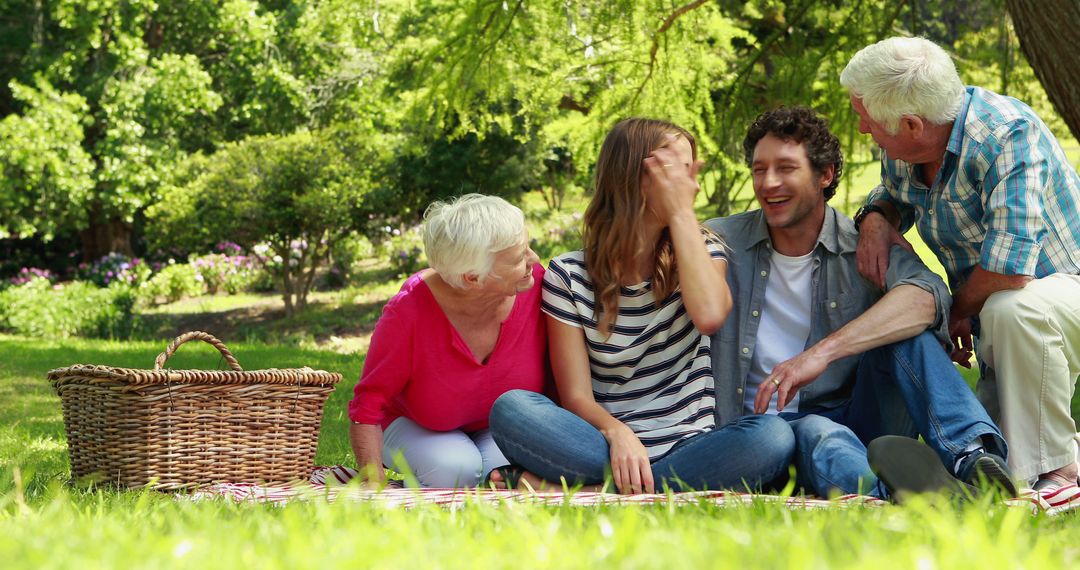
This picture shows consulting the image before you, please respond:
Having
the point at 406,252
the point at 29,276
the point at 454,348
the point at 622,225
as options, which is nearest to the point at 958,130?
the point at 622,225

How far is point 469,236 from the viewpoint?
10.4 ft

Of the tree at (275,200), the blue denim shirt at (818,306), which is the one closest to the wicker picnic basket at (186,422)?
the blue denim shirt at (818,306)

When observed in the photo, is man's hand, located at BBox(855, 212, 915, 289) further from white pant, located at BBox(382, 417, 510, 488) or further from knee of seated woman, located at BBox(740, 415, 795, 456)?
white pant, located at BBox(382, 417, 510, 488)

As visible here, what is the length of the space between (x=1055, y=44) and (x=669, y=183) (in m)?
2.47

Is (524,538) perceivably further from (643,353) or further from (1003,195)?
(1003,195)

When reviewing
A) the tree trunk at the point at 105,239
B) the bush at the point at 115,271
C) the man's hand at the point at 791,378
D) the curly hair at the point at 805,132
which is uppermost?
the curly hair at the point at 805,132

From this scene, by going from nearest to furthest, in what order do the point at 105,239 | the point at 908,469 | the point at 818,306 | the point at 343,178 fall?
the point at 908,469 → the point at 818,306 → the point at 343,178 → the point at 105,239

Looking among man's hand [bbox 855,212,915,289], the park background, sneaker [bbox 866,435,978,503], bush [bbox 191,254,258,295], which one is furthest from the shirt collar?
bush [bbox 191,254,258,295]

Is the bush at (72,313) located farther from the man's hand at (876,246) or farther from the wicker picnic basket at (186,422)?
the man's hand at (876,246)

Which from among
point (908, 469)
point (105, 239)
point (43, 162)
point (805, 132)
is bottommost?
point (105, 239)

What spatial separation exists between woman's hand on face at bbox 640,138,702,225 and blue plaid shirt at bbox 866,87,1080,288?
79 cm

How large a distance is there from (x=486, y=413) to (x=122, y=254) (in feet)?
48.4

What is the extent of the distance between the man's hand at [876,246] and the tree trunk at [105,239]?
50.7 feet

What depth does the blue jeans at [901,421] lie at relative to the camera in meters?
2.91
